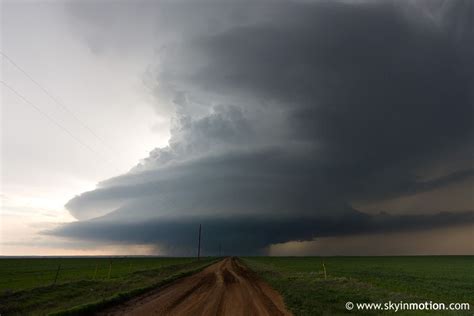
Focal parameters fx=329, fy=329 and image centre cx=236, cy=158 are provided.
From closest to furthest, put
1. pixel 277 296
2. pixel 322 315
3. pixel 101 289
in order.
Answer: pixel 322 315 < pixel 277 296 < pixel 101 289

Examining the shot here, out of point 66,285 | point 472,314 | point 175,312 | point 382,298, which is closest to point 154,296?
point 175,312

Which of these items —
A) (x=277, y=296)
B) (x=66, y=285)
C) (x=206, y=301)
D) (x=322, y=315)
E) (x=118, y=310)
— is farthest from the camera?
(x=66, y=285)

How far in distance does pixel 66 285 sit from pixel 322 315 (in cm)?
2423

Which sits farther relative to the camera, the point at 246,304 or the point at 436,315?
the point at 246,304

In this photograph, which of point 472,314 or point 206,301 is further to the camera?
point 206,301

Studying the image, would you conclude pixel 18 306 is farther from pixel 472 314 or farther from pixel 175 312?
pixel 472 314

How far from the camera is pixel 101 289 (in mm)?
27516

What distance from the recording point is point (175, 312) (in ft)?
57.2

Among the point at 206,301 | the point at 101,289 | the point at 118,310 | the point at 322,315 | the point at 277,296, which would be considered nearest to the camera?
the point at 322,315

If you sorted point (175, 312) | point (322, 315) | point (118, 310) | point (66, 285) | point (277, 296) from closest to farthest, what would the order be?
1. point (322, 315)
2. point (175, 312)
3. point (118, 310)
4. point (277, 296)
5. point (66, 285)

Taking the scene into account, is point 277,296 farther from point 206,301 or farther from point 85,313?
point 85,313

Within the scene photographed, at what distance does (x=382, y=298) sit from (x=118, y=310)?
16268 mm

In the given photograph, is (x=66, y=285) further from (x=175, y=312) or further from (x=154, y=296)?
(x=175, y=312)

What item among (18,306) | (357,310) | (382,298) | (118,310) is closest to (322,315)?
(357,310)
